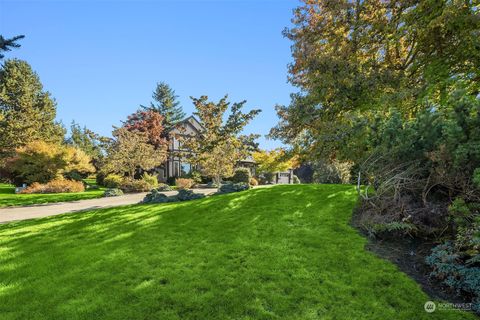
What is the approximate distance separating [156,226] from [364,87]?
8.96m

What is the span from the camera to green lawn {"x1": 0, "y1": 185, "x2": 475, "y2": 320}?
352 cm

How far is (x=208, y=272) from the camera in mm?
4551

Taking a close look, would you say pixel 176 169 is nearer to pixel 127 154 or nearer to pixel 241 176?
pixel 241 176

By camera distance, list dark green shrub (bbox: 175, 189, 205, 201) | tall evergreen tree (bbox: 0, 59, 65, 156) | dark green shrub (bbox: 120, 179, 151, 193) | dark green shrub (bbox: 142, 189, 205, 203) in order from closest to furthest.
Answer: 1. dark green shrub (bbox: 142, 189, 205, 203)
2. dark green shrub (bbox: 175, 189, 205, 201)
3. dark green shrub (bbox: 120, 179, 151, 193)
4. tall evergreen tree (bbox: 0, 59, 65, 156)

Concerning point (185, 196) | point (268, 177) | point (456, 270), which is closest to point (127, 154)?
point (185, 196)

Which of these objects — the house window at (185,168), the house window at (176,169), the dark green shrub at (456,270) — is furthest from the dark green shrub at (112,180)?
the dark green shrub at (456,270)

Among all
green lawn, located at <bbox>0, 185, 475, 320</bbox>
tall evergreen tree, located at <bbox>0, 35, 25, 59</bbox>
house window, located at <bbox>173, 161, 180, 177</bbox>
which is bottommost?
green lawn, located at <bbox>0, 185, 475, 320</bbox>

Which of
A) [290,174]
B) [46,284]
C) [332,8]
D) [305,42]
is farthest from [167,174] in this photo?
[46,284]

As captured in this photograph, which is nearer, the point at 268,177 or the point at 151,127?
the point at 151,127

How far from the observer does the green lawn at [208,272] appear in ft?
11.6

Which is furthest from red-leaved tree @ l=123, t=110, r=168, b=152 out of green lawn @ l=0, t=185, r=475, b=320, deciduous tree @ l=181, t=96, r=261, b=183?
green lawn @ l=0, t=185, r=475, b=320

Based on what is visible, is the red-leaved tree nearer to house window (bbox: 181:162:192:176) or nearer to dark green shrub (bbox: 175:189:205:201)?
house window (bbox: 181:162:192:176)

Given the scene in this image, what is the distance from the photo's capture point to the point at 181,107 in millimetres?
56062

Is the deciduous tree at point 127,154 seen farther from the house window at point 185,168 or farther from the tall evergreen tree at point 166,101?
the tall evergreen tree at point 166,101
